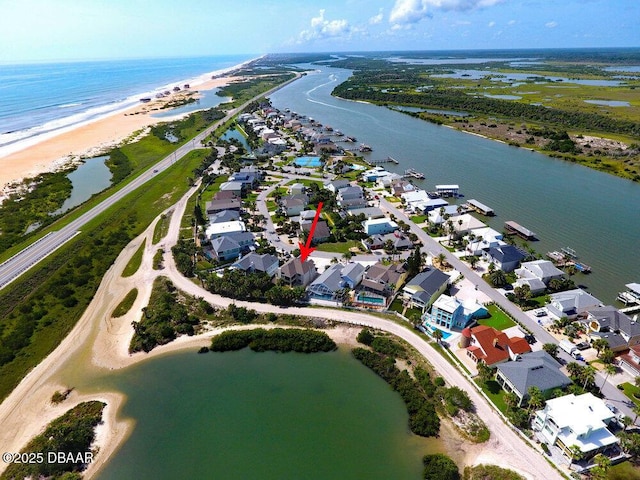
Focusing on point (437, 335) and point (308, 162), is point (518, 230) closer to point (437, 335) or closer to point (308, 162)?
point (437, 335)

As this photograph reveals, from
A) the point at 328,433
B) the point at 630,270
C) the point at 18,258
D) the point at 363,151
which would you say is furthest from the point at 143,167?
the point at 630,270

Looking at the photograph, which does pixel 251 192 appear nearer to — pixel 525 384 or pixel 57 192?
pixel 57 192

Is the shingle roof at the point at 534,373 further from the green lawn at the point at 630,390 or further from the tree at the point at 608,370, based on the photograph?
the green lawn at the point at 630,390

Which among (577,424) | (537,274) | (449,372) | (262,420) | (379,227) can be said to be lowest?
(262,420)

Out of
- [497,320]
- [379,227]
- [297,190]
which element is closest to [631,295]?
[497,320]

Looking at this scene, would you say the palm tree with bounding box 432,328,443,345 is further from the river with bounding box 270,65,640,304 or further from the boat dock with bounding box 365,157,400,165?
the boat dock with bounding box 365,157,400,165

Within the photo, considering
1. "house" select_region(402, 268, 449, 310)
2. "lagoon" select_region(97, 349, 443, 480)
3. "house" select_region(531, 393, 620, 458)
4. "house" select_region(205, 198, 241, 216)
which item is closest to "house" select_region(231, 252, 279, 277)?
"lagoon" select_region(97, 349, 443, 480)
